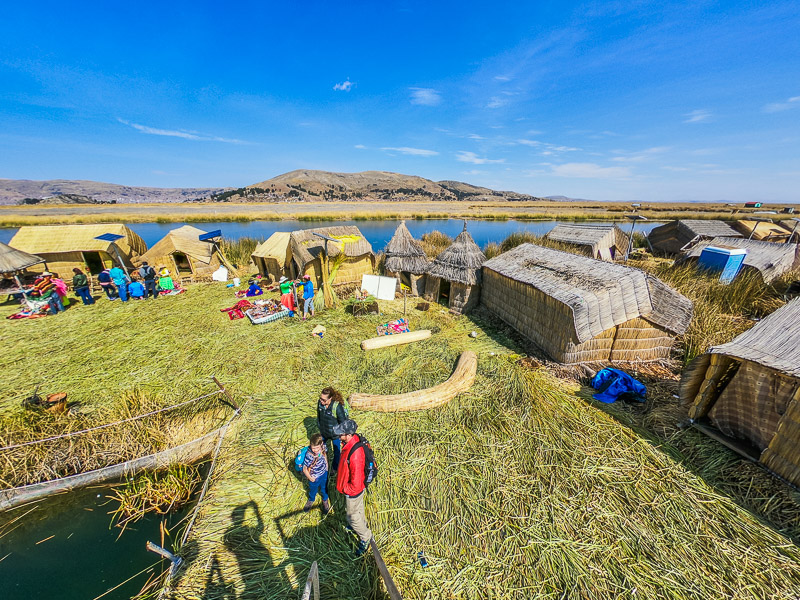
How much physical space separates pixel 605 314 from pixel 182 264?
20.5 meters

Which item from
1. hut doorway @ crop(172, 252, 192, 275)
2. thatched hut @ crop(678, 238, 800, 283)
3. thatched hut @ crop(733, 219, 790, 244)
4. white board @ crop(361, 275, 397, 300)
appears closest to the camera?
white board @ crop(361, 275, 397, 300)

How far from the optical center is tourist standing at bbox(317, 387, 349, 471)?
4.56 metres

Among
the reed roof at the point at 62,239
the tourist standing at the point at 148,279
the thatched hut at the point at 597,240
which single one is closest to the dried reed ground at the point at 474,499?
the tourist standing at the point at 148,279

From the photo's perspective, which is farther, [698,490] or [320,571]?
[698,490]

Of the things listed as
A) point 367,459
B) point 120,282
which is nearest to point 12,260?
point 120,282

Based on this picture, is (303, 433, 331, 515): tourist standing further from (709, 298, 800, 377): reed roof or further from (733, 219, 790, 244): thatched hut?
(733, 219, 790, 244): thatched hut

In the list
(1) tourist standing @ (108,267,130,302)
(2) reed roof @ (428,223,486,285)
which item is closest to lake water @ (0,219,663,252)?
(2) reed roof @ (428,223,486,285)

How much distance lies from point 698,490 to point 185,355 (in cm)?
1224

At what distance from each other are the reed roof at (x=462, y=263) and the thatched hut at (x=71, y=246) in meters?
16.8

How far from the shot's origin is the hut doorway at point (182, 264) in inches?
628

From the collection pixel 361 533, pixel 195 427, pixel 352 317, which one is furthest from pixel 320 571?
pixel 352 317

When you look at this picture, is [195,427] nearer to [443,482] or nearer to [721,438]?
[443,482]

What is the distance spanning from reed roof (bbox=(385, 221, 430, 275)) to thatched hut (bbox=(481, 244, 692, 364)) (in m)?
6.29

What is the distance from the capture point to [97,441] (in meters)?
5.79
